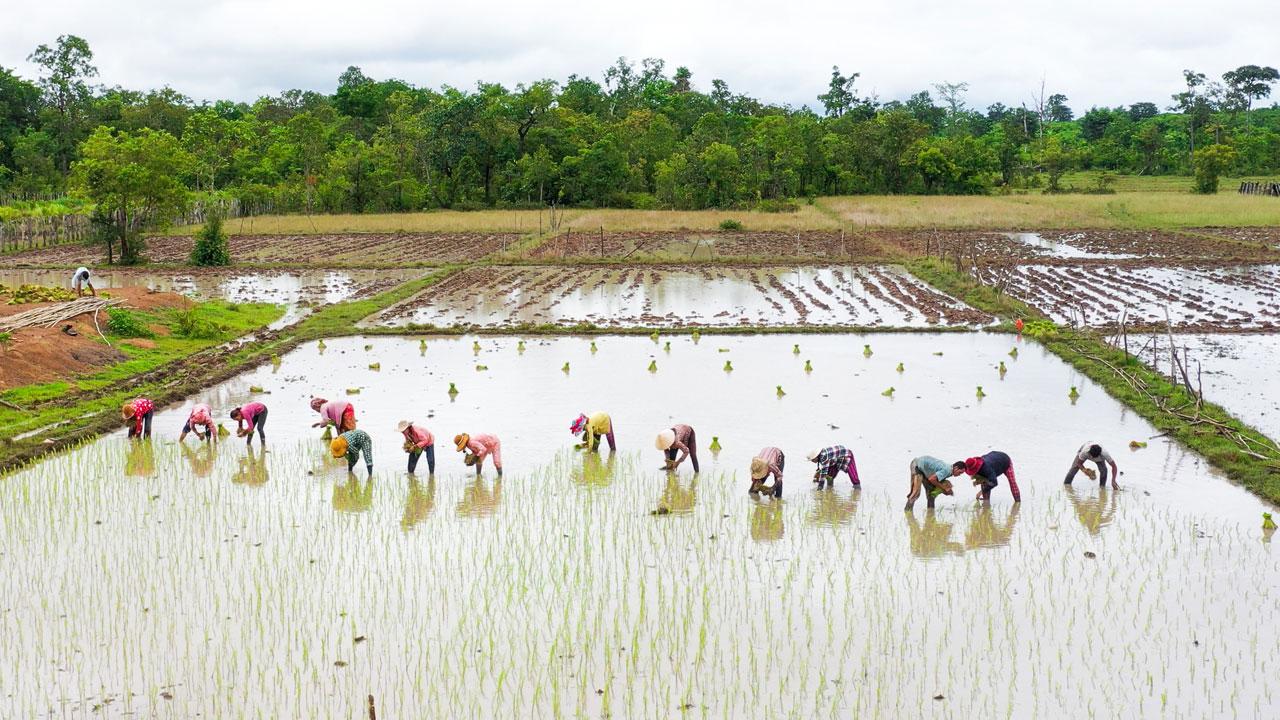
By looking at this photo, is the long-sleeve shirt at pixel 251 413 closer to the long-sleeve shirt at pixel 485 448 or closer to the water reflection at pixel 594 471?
the long-sleeve shirt at pixel 485 448

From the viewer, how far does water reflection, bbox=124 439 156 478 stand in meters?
13.6

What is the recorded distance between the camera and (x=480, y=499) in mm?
12430

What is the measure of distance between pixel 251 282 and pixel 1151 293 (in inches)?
954

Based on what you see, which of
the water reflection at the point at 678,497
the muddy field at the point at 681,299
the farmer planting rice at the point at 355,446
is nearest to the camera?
the water reflection at the point at 678,497

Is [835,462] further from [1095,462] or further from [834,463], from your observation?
[1095,462]

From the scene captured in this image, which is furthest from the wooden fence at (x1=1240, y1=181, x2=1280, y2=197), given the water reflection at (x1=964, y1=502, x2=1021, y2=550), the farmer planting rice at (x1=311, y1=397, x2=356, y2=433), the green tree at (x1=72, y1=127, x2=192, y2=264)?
the farmer planting rice at (x1=311, y1=397, x2=356, y2=433)

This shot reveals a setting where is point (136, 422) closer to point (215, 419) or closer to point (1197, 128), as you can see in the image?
point (215, 419)

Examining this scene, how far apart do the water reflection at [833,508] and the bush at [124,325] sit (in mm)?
14692

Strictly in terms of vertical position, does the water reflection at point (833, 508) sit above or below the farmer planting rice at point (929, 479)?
below

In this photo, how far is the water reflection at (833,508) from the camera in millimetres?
11594

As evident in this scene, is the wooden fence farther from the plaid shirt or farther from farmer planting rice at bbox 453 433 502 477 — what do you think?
farmer planting rice at bbox 453 433 502 477

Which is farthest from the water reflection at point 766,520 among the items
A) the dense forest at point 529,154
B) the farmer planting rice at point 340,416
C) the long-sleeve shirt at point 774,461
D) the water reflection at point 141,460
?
the dense forest at point 529,154

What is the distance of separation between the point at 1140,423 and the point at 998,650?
790cm

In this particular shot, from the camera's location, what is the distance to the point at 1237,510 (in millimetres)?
11758
